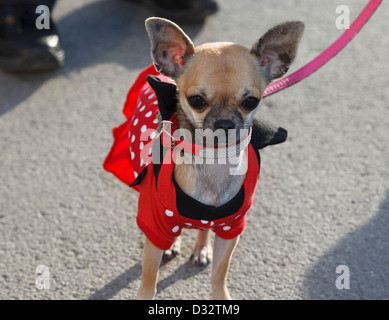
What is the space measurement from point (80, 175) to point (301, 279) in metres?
1.72

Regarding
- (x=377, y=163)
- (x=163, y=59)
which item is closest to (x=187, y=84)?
(x=163, y=59)

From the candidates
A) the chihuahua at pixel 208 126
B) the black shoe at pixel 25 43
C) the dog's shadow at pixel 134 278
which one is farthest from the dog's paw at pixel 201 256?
the black shoe at pixel 25 43

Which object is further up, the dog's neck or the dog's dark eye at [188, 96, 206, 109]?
the dog's dark eye at [188, 96, 206, 109]

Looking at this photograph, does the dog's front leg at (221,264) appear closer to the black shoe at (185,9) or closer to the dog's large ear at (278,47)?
the dog's large ear at (278,47)

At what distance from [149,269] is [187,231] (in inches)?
29.9

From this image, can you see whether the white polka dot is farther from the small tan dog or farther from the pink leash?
the pink leash

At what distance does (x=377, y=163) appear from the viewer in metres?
3.78

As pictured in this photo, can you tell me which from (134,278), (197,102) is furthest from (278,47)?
(134,278)

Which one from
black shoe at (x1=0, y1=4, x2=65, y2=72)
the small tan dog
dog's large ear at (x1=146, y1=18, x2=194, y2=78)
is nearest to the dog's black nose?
the small tan dog

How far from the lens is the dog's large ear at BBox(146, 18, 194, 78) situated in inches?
90.6

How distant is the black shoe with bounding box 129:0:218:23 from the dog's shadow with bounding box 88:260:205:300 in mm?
2881

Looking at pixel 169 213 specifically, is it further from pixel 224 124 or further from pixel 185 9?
pixel 185 9

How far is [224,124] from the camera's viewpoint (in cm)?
218
